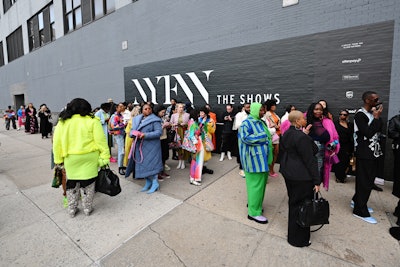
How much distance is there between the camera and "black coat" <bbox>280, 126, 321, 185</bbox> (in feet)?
7.86

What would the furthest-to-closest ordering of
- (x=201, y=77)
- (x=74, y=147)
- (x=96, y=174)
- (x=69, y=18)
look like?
(x=69, y=18), (x=201, y=77), (x=96, y=174), (x=74, y=147)

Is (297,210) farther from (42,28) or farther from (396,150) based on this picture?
(42,28)

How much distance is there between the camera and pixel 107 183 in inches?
125

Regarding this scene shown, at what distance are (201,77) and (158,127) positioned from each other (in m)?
3.83

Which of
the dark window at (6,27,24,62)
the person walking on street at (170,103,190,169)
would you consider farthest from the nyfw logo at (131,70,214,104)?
the dark window at (6,27,24,62)

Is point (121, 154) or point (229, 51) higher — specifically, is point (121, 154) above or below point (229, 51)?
below

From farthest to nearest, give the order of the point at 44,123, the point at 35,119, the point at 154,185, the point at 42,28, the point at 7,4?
1. the point at 7,4
2. the point at 42,28
3. the point at 35,119
4. the point at 44,123
5. the point at 154,185

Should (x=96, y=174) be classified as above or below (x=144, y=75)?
below

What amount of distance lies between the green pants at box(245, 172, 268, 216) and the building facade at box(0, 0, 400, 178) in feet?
10.8

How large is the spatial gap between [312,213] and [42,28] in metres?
→ 19.4

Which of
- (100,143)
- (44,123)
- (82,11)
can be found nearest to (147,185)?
(100,143)

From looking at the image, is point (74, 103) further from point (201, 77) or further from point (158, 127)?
point (201, 77)

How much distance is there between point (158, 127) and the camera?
13.3 feet

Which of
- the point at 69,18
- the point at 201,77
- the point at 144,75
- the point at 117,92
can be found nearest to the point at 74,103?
the point at 201,77
